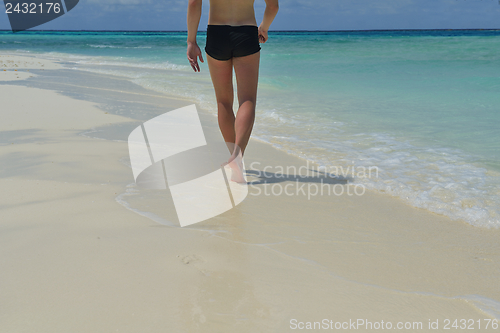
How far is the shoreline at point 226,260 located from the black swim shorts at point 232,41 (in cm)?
77

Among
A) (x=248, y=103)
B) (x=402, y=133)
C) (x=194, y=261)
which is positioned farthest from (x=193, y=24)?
(x=402, y=133)

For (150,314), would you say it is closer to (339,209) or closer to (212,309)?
(212,309)

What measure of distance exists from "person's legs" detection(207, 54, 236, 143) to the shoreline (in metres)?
0.45

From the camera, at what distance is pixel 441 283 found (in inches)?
53.5

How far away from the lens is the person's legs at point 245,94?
2383mm

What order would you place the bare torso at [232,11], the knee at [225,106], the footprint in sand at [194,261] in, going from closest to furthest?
the footprint in sand at [194,261] → the bare torso at [232,11] → the knee at [225,106]

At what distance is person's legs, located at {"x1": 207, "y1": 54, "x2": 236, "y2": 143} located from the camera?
243 centimetres

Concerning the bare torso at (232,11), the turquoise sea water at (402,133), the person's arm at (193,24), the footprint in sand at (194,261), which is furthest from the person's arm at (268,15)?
the footprint in sand at (194,261)

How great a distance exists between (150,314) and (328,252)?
718 millimetres

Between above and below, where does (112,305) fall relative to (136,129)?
above

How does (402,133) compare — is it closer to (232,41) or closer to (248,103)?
(248,103)

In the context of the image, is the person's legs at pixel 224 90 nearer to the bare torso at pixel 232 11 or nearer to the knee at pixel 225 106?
the knee at pixel 225 106

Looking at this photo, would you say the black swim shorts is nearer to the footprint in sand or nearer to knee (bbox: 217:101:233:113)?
knee (bbox: 217:101:233:113)

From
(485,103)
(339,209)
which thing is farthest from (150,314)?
(485,103)
